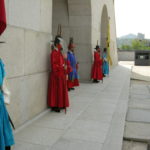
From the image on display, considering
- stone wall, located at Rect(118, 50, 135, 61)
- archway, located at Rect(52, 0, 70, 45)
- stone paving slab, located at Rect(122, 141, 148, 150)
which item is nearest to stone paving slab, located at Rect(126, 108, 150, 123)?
stone paving slab, located at Rect(122, 141, 148, 150)

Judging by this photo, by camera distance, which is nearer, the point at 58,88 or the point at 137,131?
the point at 137,131

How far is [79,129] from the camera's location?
5.68 meters

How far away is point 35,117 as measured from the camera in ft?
20.6

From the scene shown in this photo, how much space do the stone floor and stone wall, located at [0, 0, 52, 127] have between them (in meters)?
0.41

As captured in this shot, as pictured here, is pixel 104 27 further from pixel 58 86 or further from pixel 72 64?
pixel 58 86

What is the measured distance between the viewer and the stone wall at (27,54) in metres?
5.09

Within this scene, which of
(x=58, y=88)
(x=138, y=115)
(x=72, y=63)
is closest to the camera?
(x=58, y=88)

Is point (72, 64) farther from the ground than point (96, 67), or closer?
farther from the ground

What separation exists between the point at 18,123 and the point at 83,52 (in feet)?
25.7

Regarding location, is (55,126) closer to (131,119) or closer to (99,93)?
(131,119)

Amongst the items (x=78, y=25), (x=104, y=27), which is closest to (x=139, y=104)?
(x=78, y=25)

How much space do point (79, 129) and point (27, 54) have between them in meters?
1.85

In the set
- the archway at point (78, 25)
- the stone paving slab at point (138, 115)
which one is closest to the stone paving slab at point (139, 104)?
the stone paving slab at point (138, 115)

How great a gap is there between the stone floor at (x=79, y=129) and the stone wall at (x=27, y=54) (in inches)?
16.0
